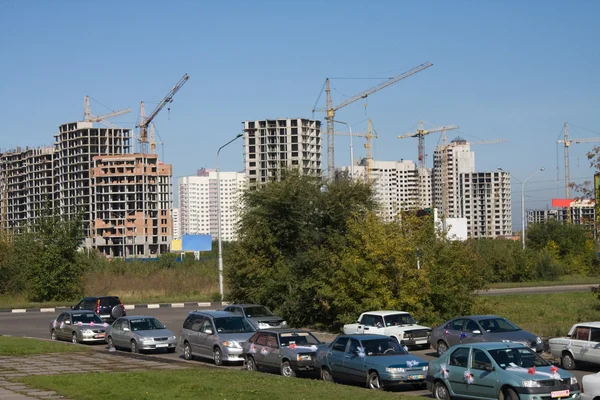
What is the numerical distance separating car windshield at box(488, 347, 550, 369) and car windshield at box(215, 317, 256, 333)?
11316mm

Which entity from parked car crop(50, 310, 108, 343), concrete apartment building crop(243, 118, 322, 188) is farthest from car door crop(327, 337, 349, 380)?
concrete apartment building crop(243, 118, 322, 188)

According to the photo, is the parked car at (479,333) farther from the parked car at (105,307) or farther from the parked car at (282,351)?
the parked car at (105,307)

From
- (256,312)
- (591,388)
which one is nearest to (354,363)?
(591,388)

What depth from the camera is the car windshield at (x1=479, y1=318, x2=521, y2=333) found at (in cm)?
2481

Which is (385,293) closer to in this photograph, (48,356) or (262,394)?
(48,356)

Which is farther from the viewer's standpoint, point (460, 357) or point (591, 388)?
point (460, 357)

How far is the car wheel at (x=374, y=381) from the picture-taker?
18703 mm

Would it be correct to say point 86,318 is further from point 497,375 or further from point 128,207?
point 128,207

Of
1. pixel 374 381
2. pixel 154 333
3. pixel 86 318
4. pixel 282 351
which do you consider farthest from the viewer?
pixel 86 318

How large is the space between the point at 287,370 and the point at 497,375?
7.59 meters

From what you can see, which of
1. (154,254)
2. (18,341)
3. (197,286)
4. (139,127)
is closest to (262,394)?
(18,341)

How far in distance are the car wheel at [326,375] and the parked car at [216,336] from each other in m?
4.75

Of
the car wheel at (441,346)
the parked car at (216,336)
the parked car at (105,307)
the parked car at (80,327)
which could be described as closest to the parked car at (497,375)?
the car wheel at (441,346)

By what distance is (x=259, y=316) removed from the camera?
3200 centimetres
